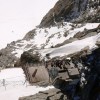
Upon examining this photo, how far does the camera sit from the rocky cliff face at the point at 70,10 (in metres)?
50.1

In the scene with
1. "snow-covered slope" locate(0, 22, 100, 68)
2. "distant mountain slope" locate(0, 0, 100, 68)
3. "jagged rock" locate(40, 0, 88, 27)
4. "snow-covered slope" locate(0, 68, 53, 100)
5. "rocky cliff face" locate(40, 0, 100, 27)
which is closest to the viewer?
"snow-covered slope" locate(0, 68, 53, 100)

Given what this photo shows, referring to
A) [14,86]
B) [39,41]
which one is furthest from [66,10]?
[14,86]

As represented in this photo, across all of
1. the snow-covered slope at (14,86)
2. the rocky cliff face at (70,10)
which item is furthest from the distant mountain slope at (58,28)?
the snow-covered slope at (14,86)

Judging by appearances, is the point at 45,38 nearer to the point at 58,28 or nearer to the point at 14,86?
the point at 58,28

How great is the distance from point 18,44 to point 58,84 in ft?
124

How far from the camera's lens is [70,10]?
55.8m

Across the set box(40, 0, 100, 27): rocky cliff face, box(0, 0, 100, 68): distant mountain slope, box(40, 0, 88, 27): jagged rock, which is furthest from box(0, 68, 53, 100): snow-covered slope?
box(40, 0, 88, 27): jagged rock

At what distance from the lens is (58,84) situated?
16562 millimetres

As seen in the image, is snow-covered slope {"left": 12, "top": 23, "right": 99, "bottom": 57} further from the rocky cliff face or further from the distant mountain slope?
the rocky cliff face

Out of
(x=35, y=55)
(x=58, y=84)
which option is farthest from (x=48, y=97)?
(x=35, y=55)

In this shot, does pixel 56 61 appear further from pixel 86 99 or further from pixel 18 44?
pixel 18 44

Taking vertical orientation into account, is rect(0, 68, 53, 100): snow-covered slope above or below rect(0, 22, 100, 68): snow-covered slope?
below

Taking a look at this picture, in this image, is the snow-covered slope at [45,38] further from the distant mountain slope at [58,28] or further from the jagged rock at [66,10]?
the jagged rock at [66,10]

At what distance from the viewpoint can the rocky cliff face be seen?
164ft
